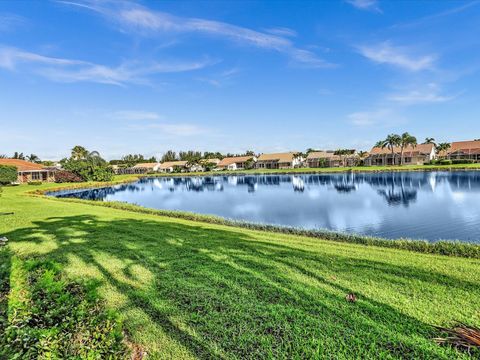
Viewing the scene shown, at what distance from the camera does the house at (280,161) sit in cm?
9269

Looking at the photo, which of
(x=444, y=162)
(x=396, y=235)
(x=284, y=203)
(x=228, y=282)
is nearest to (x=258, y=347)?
(x=228, y=282)

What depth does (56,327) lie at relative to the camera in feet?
9.53

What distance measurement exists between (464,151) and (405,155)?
12599 mm

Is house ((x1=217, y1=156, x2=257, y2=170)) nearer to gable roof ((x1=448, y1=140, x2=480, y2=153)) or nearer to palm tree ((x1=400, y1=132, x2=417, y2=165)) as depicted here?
palm tree ((x1=400, y1=132, x2=417, y2=165))

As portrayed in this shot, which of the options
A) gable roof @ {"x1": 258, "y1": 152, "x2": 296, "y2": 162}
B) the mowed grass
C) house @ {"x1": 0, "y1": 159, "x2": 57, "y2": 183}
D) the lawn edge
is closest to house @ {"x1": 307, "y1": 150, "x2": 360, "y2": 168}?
gable roof @ {"x1": 258, "y1": 152, "x2": 296, "y2": 162}

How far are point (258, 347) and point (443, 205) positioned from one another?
22.3 metres

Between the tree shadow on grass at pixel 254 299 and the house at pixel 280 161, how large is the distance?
86404 millimetres

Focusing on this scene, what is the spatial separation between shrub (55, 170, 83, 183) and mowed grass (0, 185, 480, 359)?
50.0 m

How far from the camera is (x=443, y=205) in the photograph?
2048 centimetres

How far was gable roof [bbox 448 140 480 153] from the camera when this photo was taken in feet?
227

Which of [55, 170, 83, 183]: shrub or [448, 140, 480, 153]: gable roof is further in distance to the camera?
[448, 140, 480, 153]: gable roof

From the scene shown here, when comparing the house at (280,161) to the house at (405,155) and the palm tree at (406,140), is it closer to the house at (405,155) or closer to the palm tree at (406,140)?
the house at (405,155)

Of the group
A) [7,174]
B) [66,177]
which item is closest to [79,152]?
[66,177]

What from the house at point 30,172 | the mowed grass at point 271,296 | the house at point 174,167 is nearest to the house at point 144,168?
the house at point 174,167
